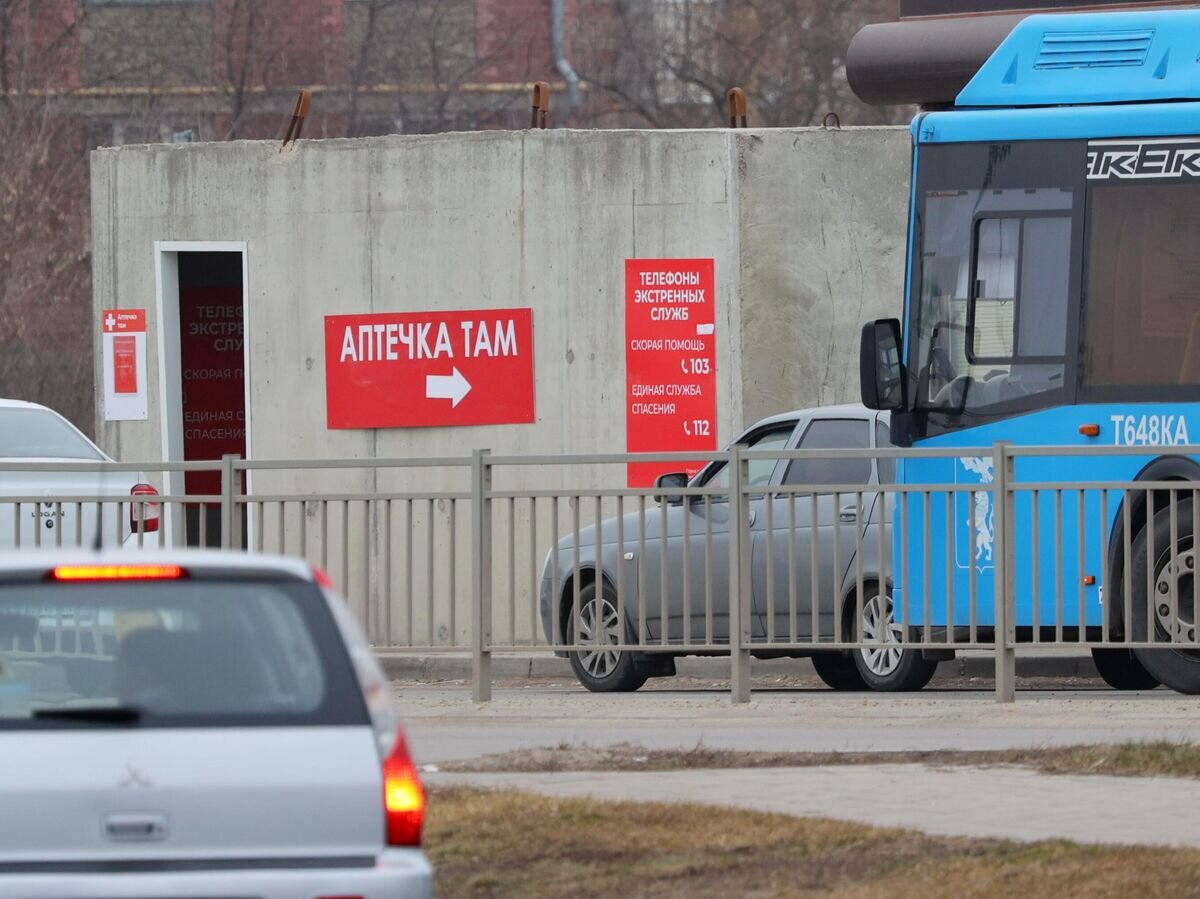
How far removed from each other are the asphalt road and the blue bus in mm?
1473

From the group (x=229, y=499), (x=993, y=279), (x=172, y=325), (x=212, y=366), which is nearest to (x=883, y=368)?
(x=993, y=279)

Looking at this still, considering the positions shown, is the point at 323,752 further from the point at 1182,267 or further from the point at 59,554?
the point at 1182,267

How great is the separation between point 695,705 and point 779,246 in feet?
24.4

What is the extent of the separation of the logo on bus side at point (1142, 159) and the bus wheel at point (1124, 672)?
2826 millimetres

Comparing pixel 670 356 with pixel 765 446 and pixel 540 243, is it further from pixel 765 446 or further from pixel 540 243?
pixel 765 446

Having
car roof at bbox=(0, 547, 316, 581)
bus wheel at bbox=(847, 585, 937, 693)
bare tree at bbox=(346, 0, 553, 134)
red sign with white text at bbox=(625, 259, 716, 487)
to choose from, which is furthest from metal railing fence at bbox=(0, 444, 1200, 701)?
bare tree at bbox=(346, 0, 553, 134)

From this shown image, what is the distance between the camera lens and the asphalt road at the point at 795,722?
11.4 meters

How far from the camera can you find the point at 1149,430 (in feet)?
46.4

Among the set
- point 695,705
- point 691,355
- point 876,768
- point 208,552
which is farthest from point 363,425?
point 208,552

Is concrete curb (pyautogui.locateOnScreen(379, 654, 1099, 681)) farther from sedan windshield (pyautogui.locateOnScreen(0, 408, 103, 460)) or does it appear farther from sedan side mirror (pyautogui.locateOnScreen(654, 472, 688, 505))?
sedan side mirror (pyautogui.locateOnScreen(654, 472, 688, 505))

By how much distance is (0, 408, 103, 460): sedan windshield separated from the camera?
1758cm

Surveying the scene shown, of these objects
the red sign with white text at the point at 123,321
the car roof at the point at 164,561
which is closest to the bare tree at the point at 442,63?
the red sign with white text at the point at 123,321

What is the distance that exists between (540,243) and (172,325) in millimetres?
3257

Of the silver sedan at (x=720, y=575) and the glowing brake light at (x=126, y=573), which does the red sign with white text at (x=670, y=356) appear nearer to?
the silver sedan at (x=720, y=575)
